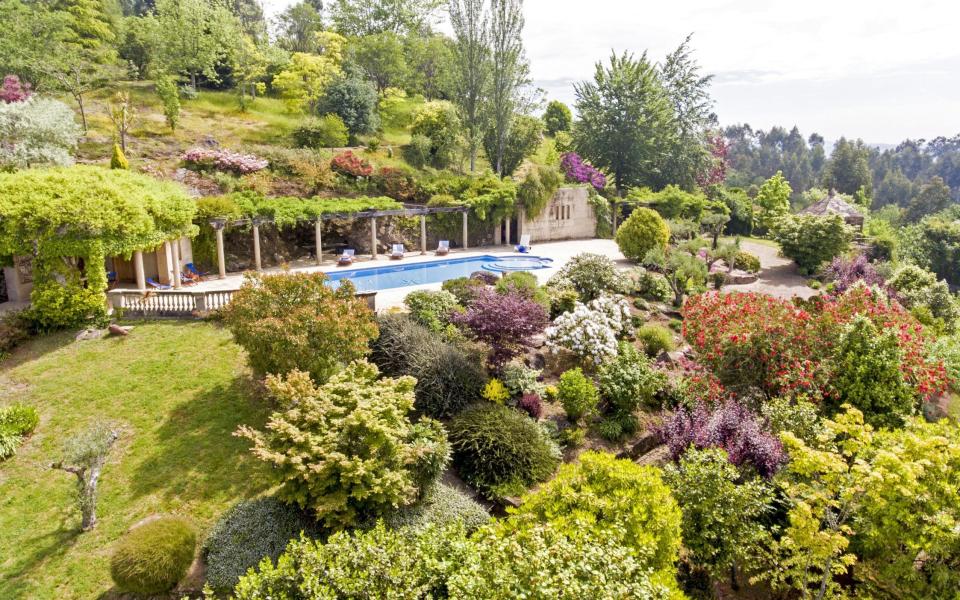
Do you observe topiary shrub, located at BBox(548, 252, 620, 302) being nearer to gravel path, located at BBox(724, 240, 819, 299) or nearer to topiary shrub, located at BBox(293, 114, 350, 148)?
gravel path, located at BBox(724, 240, 819, 299)

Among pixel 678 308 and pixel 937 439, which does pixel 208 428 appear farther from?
pixel 678 308

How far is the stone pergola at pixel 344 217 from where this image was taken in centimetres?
2191

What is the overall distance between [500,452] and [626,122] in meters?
33.5

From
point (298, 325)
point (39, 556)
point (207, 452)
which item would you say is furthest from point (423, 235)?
point (39, 556)

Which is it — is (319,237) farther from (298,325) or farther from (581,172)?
(581,172)

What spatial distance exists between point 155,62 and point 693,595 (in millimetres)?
45614

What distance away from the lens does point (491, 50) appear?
34.4m

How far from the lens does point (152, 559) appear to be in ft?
26.7

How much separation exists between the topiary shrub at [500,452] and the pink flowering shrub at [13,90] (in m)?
31.5

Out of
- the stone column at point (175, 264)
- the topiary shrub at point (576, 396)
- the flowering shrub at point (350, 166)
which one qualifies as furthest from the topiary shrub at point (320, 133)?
the topiary shrub at point (576, 396)

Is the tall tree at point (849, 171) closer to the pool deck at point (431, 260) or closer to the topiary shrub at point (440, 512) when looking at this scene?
the pool deck at point (431, 260)

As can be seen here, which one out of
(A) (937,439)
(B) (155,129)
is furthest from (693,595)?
(B) (155,129)

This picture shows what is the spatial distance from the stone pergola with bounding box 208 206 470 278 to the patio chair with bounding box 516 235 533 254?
9.14ft

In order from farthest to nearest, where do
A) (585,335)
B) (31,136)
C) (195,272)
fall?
(195,272) → (31,136) → (585,335)
